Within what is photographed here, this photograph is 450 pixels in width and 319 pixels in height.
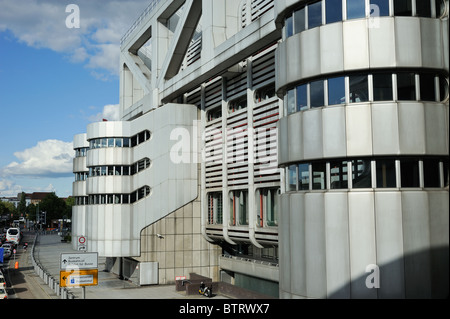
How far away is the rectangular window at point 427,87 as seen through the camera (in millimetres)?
17664

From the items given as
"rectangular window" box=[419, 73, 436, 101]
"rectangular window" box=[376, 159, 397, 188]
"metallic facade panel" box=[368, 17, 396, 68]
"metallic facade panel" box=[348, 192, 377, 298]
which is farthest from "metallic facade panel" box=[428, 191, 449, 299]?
"metallic facade panel" box=[368, 17, 396, 68]

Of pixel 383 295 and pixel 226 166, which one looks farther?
pixel 226 166

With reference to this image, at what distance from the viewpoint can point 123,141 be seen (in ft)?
140

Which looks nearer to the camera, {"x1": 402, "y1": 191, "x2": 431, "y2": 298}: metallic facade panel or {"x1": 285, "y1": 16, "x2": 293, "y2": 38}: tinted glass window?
{"x1": 402, "y1": 191, "x2": 431, "y2": 298}: metallic facade panel

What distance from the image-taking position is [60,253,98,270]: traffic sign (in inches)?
1053

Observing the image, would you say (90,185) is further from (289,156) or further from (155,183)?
(289,156)

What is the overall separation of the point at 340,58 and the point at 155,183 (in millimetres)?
24380

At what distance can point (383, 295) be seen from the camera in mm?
16500

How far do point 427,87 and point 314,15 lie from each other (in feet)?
17.0

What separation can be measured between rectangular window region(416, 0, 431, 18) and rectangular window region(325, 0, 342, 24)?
2842 mm

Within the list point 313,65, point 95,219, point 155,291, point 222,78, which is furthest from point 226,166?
point 313,65

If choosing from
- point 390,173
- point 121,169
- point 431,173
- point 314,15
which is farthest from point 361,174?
point 121,169

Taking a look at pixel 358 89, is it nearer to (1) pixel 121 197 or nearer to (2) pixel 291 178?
(2) pixel 291 178

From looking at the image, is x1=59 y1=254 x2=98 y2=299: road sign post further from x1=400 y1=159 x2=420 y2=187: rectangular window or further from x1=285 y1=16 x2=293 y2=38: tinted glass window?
x1=400 y1=159 x2=420 y2=187: rectangular window
